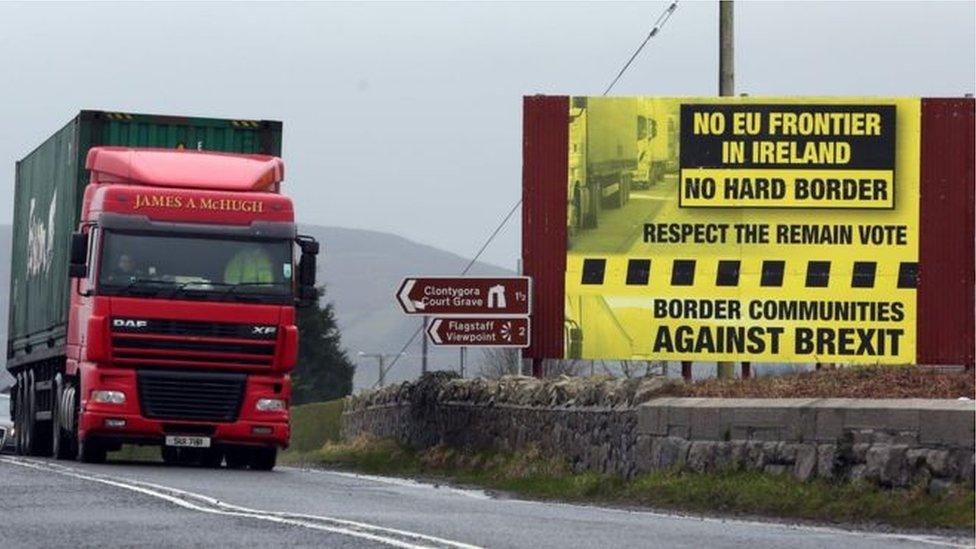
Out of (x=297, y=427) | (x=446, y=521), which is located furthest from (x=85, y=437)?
(x=297, y=427)

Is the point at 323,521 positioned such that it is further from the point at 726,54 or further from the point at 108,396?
the point at 726,54

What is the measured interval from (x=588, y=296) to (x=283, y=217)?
6352 mm

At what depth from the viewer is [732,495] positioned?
19.8 metres

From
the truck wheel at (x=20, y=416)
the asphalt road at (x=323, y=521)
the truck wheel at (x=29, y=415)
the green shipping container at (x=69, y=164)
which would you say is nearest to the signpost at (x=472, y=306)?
the green shipping container at (x=69, y=164)

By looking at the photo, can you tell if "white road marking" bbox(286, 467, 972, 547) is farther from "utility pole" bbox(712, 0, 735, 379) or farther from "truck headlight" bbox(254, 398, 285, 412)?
"utility pole" bbox(712, 0, 735, 379)

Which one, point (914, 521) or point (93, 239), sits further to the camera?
point (93, 239)

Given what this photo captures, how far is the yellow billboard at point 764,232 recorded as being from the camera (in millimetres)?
30188

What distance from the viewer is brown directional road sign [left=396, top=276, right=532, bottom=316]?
29781 millimetres

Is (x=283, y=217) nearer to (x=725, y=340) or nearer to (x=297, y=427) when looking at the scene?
(x=725, y=340)

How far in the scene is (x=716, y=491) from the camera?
2009 cm

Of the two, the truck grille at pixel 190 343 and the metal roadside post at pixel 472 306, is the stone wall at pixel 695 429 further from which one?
the truck grille at pixel 190 343

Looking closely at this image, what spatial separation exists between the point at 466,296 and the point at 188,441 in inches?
224

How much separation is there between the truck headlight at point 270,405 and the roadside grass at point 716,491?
2.35m

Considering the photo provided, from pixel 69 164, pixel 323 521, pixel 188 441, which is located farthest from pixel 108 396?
pixel 323 521
